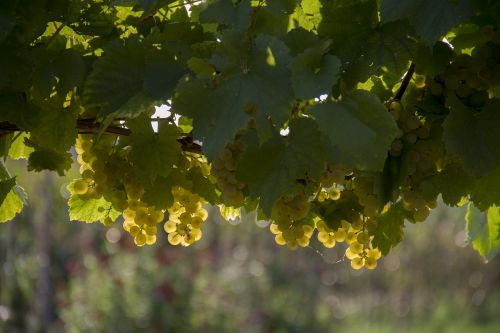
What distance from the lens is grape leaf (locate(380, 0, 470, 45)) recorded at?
3.23 ft

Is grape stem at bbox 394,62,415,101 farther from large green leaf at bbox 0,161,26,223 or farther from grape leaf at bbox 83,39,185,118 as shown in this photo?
large green leaf at bbox 0,161,26,223

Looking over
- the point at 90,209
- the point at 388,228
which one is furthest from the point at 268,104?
the point at 90,209

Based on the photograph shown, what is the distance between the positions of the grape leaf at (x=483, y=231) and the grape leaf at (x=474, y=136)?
521mm

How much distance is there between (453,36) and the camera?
3.97 ft

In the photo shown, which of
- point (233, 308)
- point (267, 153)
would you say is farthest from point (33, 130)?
point (233, 308)

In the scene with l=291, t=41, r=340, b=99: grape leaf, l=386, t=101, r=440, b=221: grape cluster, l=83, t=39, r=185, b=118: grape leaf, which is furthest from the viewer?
l=386, t=101, r=440, b=221: grape cluster

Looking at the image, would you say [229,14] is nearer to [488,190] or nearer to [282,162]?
[282,162]

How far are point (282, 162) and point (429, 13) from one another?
270 millimetres

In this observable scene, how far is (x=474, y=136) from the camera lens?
107 centimetres

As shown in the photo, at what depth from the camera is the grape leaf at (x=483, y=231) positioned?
62.4 inches

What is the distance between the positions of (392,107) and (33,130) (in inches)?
21.4

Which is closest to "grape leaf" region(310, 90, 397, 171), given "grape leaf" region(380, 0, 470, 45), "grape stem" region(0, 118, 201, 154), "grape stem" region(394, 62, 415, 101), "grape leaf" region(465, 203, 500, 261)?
"grape leaf" region(380, 0, 470, 45)

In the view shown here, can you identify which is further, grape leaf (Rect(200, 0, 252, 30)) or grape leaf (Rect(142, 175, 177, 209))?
grape leaf (Rect(142, 175, 177, 209))

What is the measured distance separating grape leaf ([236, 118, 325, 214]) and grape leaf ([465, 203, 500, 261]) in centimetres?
64
